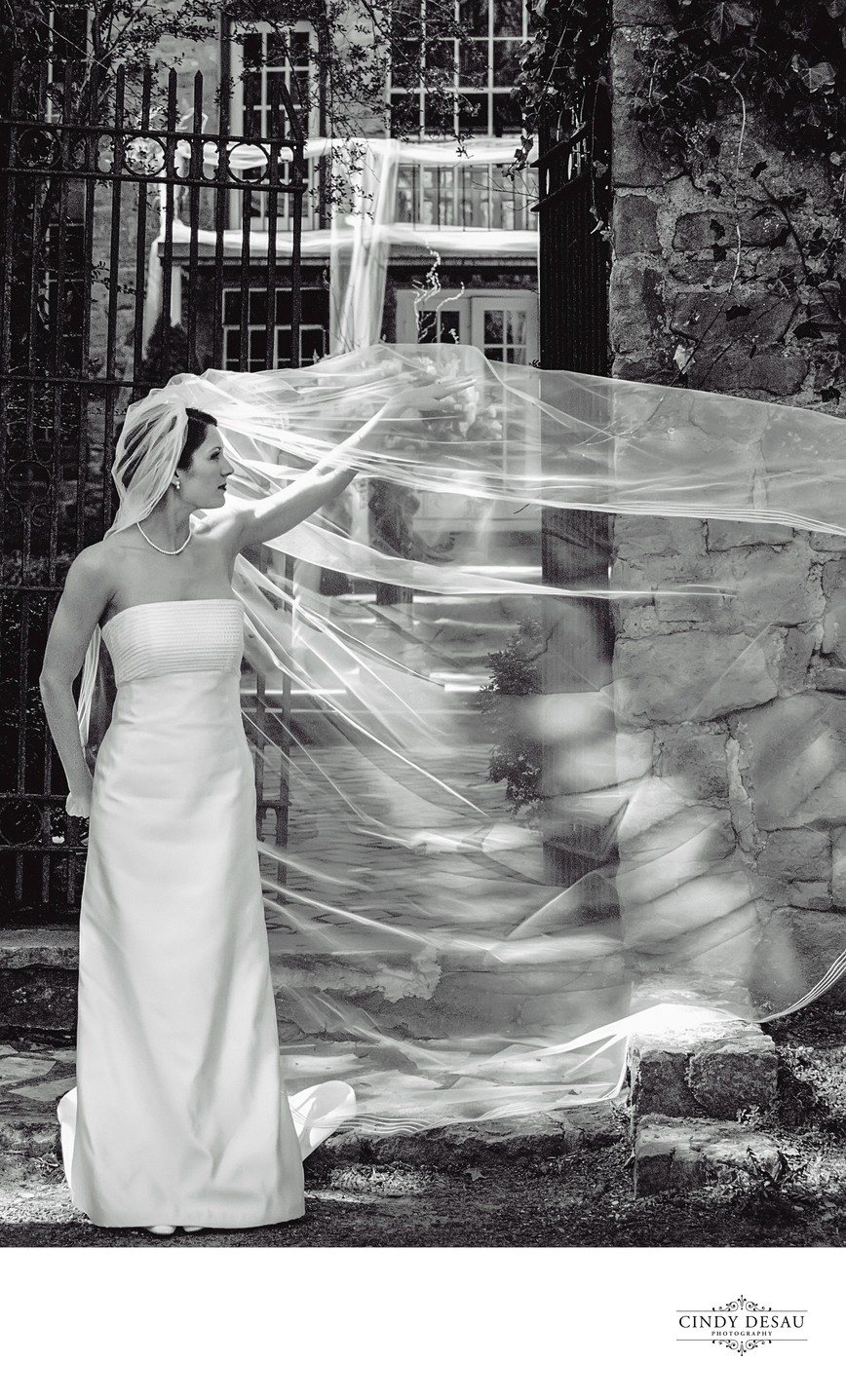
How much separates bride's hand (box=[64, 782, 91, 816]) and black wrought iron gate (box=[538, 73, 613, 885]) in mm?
1139

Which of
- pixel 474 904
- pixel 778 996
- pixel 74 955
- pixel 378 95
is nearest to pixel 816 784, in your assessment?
pixel 778 996

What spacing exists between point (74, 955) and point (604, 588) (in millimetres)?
2112

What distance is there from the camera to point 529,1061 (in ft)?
11.6

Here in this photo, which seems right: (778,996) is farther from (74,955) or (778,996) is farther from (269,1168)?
(74,955)

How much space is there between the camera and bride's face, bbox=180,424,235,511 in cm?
307

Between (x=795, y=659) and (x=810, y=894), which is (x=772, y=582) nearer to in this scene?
(x=795, y=659)

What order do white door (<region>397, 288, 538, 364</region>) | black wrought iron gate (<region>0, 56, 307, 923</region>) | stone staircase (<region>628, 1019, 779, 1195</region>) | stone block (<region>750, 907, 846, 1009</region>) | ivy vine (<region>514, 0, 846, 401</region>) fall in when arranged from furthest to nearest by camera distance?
white door (<region>397, 288, 538, 364</region>)
black wrought iron gate (<region>0, 56, 307, 923</region>)
ivy vine (<region>514, 0, 846, 401</region>)
stone block (<region>750, 907, 846, 1009</region>)
stone staircase (<region>628, 1019, 779, 1195</region>)

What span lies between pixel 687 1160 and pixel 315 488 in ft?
6.07

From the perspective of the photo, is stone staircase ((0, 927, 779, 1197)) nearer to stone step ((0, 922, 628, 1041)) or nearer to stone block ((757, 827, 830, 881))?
stone step ((0, 922, 628, 1041))

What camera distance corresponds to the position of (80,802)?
3213mm

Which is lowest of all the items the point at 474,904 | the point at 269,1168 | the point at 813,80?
the point at 269,1168

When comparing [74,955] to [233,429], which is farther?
[74,955]

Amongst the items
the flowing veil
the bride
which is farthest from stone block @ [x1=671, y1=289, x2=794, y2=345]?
the bride

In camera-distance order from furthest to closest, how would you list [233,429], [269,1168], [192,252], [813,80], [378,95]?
[378,95]
[192,252]
[813,80]
[233,429]
[269,1168]
